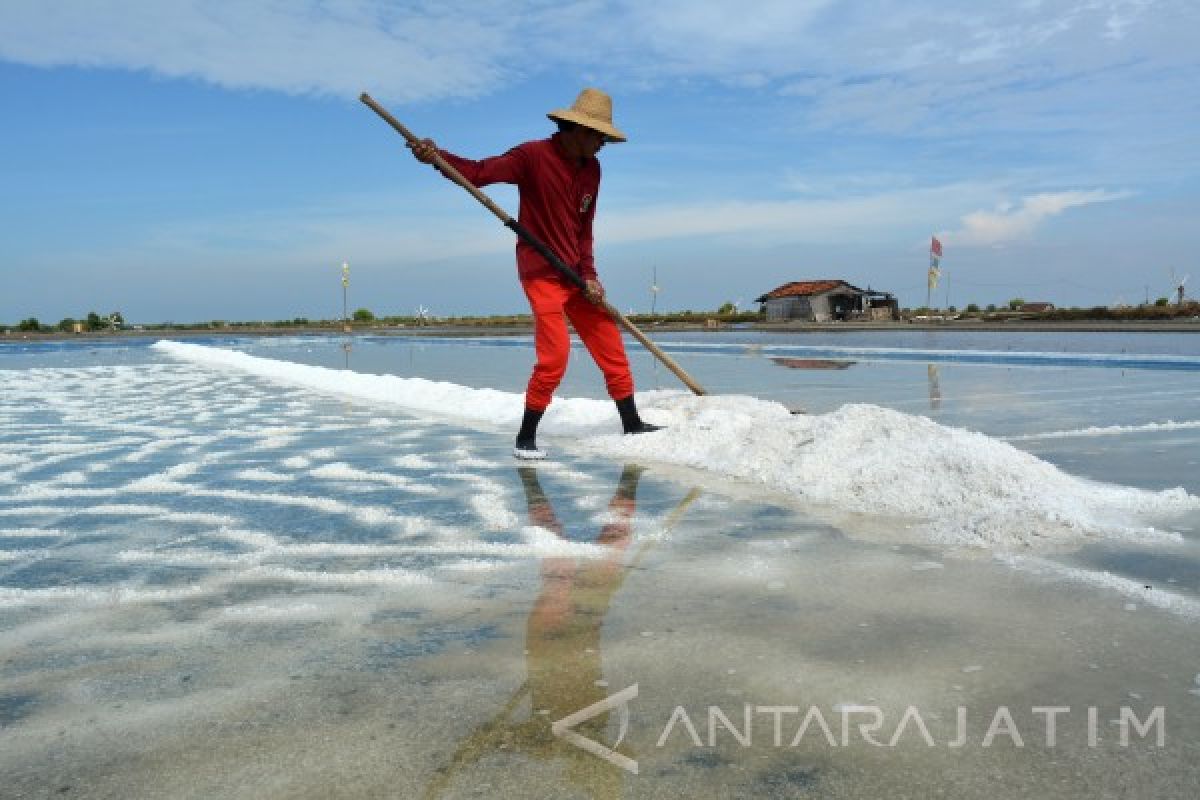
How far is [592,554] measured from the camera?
2.77 m

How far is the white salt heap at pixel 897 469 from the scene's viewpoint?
9.62ft

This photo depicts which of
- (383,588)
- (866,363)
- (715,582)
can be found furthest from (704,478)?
(866,363)

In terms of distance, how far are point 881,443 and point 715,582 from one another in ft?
5.23

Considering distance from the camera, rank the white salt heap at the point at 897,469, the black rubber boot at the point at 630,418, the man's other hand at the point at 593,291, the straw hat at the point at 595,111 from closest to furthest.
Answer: the white salt heap at the point at 897,469, the straw hat at the point at 595,111, the man's other hand at the point at 593,291, the black rubber boot at the point at 630,418

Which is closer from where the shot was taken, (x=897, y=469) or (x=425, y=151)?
(x=897, y=469)

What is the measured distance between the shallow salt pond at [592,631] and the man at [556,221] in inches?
24.1

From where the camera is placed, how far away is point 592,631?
2.07m

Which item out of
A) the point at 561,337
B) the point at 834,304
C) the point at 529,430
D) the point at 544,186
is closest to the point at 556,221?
the point at 544,186

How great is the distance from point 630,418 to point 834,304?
1864 inches

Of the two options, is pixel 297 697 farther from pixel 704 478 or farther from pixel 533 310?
pixel 533 310

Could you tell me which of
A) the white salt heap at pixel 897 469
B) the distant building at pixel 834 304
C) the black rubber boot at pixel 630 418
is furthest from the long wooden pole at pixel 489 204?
the distant building at pixel 834 304

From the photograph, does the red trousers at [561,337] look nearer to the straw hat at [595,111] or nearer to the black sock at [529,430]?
the black sock at [529,430]

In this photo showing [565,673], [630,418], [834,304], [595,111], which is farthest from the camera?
[834,304]

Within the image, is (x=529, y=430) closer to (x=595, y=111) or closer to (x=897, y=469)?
(x=595, y=111)
